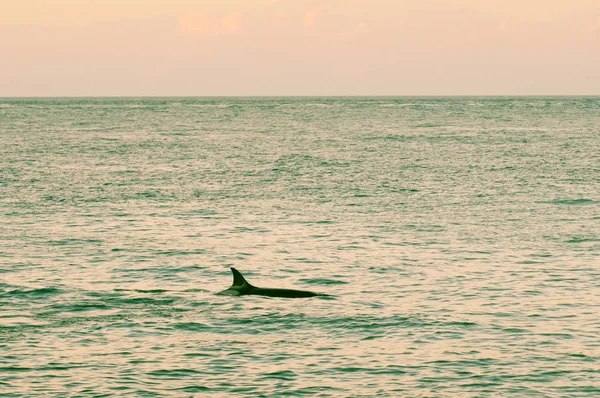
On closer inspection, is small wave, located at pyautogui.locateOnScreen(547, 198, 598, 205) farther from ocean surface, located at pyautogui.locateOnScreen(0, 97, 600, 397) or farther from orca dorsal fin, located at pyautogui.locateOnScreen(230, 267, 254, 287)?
orca dorsal fin, located at pyautogui.locateOnScreen(230, 267, 254, 287)

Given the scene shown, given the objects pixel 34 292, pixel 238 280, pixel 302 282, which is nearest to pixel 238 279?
pixel 238 280

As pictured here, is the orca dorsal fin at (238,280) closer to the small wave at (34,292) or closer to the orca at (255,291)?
the orca at (255,291)

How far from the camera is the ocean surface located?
21.9 meters

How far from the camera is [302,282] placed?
106 ft

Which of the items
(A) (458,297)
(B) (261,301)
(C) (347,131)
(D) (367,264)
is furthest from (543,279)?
(C) (347,131)

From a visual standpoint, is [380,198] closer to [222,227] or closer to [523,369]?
[222,227]

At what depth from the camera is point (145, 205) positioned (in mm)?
52094

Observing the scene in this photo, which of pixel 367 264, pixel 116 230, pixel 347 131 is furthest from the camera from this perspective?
pixel 347 131

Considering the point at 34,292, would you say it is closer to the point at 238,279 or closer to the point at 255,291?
the point at 238,279

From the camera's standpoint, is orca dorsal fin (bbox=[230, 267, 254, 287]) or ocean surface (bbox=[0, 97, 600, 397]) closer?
ocean surface (bbox=[0, 97, 600, 397])

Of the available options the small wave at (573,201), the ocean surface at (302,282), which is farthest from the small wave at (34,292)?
the small wave at (573,201)

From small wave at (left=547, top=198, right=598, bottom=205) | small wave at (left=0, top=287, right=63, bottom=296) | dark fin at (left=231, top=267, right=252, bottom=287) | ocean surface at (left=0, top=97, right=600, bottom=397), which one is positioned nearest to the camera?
ocean surface at (left=0, top=97, right=600, bottom=397)

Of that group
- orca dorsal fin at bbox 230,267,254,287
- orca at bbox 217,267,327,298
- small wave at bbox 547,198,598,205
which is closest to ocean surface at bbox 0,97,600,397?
small wave at bbox 547,198,598,205

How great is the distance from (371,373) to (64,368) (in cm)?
688
